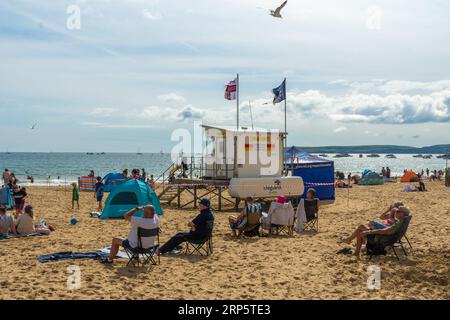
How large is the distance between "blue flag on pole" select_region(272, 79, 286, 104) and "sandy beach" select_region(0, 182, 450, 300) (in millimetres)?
9330

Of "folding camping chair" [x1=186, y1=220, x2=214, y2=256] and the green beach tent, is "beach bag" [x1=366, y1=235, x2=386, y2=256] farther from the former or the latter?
the green beach tent

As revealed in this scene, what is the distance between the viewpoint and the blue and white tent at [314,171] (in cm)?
2064

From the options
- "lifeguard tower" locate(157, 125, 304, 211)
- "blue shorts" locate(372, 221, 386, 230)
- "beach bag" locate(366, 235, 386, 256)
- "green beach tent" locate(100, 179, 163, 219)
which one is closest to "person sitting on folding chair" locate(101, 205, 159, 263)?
"beach bag" locate(366, 235, 386, 256)

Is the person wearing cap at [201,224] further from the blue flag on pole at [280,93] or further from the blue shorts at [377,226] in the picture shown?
the blue flag on pole at [280,93]

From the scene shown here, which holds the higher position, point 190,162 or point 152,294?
point 190,162

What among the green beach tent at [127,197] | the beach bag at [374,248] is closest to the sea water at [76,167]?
the green beach tent at [127,197]

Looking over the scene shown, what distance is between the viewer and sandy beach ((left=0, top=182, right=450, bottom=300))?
7082mm

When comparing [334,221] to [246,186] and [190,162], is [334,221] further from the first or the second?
[190,162]

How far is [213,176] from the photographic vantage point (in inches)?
753

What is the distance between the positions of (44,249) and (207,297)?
4423 millimetres

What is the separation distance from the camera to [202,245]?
391 inches

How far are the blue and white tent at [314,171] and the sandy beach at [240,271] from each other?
315 inches

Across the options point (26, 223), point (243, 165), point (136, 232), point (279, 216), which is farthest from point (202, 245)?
point (243, 165)
